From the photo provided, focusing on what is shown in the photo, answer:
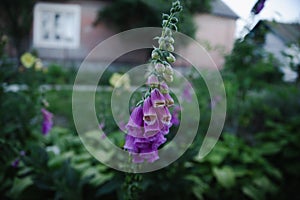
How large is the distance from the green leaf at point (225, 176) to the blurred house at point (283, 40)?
33.0 inches

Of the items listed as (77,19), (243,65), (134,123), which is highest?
(77,19)

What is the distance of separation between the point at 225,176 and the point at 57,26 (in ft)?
30.0

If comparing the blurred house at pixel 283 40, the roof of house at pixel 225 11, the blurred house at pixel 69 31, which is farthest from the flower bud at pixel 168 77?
the blurred house at pixel 69 31

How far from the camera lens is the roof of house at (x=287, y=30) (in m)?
1.97

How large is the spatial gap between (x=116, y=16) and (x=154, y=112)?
365 inches

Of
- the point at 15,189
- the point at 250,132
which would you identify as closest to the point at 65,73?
the point at 250,132

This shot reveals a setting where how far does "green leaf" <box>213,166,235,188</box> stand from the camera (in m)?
1.90

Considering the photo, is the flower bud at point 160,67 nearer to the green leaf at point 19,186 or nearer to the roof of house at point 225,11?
the roof of house at point 225,11

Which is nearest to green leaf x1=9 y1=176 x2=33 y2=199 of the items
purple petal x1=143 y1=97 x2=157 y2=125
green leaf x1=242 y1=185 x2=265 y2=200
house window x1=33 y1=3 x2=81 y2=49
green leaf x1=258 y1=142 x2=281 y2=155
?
purple petal x1=143 y1=97 x2=157 y2=125

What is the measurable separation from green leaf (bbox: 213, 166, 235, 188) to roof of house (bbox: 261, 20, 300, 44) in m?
0.96

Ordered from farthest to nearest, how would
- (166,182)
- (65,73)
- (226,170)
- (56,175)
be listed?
(65,73), (226,170), (166,182), (56,175)

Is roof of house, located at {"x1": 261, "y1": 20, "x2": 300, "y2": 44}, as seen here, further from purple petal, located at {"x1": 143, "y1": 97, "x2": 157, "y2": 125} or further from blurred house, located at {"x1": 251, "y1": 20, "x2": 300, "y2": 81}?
purple petal, located at {"x1": 143, "y1": 97, "x2": 157, "y2": 125}

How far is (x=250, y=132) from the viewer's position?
10.1 ft

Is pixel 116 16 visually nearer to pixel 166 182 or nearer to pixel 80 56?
pixel 80 56
